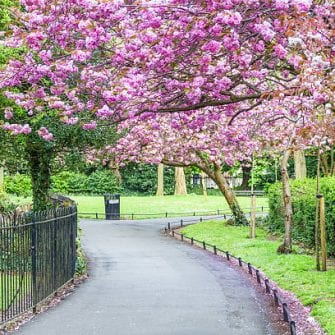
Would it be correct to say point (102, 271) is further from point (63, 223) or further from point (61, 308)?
point (61, 308)

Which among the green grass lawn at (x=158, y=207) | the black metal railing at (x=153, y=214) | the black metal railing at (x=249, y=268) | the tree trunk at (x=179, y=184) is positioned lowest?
the black metal railing at (x=249, y=268)

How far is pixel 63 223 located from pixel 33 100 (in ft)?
10.5

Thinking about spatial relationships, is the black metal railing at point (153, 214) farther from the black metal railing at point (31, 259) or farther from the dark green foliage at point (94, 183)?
the black metal railing at point (31, 259)

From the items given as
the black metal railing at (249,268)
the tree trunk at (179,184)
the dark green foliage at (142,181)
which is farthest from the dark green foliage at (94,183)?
the black metal railing at (249,268)

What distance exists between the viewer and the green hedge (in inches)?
590

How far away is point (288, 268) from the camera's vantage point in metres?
13.8

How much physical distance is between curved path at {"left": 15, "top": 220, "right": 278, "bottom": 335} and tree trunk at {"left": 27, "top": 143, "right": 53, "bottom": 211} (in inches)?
86.9

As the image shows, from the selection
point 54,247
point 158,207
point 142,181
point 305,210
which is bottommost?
point 158,207

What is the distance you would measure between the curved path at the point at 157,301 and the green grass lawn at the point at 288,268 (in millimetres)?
825

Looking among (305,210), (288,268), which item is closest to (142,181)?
(305,210)

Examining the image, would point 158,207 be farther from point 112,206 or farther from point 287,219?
point 287,219

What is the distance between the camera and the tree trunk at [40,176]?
16.1 meters

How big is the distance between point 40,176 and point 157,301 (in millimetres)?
6689

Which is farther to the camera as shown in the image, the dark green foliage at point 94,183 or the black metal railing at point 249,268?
the dark green foliage at point 94,183
